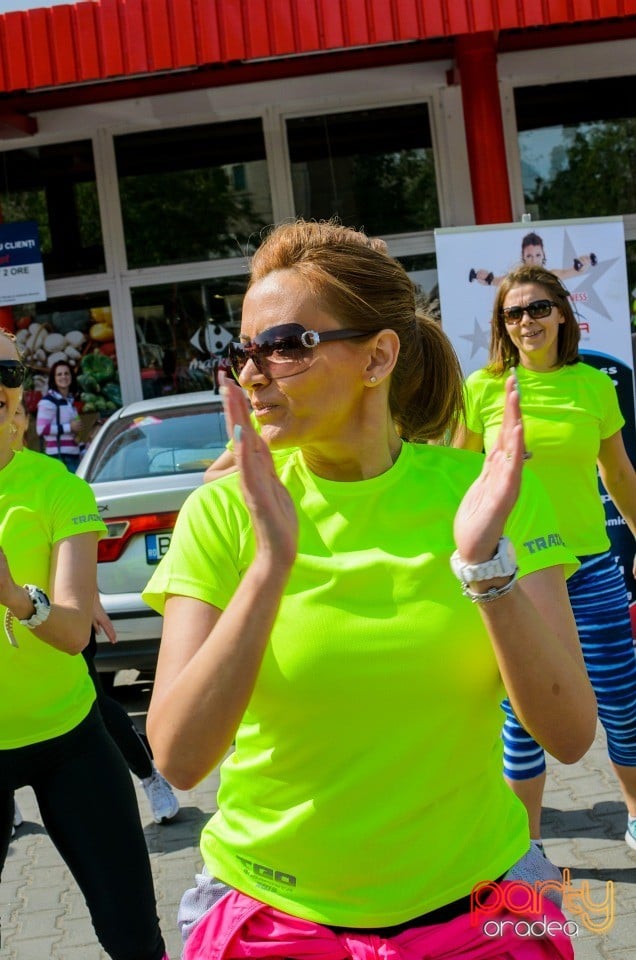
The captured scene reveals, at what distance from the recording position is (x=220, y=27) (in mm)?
8609

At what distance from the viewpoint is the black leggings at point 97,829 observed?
2684 millimetres

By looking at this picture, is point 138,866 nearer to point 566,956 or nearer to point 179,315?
point 566,956

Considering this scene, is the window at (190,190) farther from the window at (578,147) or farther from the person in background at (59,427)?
the window at (578,147)

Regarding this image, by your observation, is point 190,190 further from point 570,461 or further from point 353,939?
point 353,939

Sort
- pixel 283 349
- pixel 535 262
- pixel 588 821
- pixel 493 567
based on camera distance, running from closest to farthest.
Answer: pixel 493 567 < pixel 283 349 < pixel 588 821 < pixel 535 262

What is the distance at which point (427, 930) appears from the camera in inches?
65.4

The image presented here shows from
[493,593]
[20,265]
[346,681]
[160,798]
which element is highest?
[20,265]

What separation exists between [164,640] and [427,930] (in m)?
0.60

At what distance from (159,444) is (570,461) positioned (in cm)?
344

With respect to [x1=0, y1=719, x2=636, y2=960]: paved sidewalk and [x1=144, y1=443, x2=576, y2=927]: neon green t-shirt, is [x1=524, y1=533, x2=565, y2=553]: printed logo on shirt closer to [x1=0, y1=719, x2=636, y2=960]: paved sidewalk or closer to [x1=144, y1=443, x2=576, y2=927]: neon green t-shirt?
[x1=144, y1=443, x2=576, y2=927]: neon green t-shirt

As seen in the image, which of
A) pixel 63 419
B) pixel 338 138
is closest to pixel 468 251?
pixel 338 138

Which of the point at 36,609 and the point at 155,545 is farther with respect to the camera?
the point at 155,545

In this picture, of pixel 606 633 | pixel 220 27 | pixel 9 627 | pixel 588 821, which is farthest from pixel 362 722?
pixel 220 27

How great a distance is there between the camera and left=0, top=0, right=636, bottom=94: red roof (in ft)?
28.2
